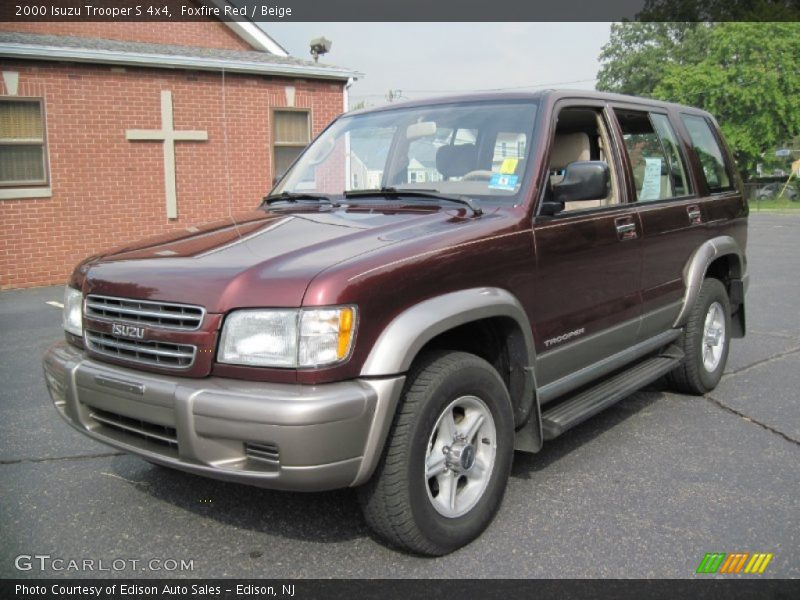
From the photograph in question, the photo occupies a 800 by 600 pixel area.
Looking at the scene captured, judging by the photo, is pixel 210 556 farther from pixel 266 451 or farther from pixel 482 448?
pixel 482 448

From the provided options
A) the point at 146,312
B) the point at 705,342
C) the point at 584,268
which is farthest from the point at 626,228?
the point at 146,312

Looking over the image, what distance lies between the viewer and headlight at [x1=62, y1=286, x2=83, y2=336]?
3.30m

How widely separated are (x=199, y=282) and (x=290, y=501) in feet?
4.37

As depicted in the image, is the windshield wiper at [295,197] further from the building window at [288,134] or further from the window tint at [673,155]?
the building window at [288,134]

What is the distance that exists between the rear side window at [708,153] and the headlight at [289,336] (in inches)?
145

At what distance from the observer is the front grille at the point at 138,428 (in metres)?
2.77

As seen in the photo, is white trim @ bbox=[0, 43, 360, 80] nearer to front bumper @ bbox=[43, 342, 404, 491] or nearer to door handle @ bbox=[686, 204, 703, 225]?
door handle @ bbox=[686, 204, 703, 225]

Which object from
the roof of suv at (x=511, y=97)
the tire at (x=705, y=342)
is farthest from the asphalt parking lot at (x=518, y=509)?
the roof of suv at (x=511, y=97)

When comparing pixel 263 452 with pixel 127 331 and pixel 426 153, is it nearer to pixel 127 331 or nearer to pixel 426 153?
pixel 127 331

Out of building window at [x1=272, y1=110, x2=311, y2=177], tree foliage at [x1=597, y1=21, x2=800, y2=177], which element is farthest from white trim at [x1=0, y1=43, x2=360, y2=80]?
tree foliage at [x1=597, y1=21, x2=800, y2=177]

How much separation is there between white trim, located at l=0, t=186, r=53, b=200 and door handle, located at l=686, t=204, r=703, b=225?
32.2 feet

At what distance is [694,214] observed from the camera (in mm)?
4898

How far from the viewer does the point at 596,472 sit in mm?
3871

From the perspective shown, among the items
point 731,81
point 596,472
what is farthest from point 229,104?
point 731,81
